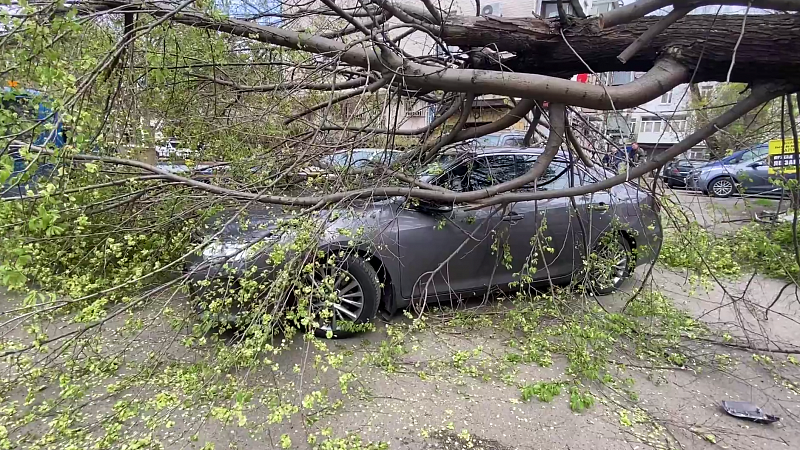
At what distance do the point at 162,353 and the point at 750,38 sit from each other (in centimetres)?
466

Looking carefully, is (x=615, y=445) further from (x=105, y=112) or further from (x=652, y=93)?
(x=105, y=112)

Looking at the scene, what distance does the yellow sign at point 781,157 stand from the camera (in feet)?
12.0

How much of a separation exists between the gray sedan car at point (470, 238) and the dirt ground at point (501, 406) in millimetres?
483

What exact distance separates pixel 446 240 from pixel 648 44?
2.28 metres

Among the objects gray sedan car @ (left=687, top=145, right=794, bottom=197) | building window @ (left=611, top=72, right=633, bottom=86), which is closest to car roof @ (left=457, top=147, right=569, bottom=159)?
building window @ (left=611, top=72, right=633, bottom=86)

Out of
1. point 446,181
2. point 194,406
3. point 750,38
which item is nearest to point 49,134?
point 194,406

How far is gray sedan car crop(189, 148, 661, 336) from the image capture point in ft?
10.9

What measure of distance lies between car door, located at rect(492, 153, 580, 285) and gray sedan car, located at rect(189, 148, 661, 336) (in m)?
0.01

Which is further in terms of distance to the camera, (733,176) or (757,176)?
(757,176)

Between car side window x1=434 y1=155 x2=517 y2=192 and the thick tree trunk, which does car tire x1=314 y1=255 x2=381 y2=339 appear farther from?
the thick tree trunk

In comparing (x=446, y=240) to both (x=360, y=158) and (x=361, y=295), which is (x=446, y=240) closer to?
(x=361, y=295)

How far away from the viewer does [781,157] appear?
3.71 m

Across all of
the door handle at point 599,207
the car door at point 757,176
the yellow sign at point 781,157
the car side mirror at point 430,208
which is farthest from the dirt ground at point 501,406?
the car door at point 757,176

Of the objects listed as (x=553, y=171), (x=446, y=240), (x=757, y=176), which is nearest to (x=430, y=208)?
(x=446, y=240)
